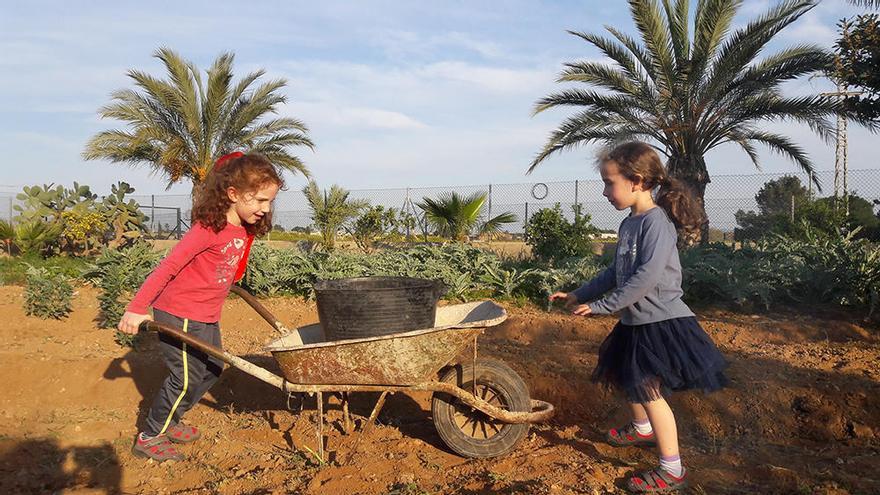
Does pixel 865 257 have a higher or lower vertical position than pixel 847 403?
higher

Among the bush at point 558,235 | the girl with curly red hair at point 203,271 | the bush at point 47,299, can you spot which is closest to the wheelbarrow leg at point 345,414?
the girl with curly red hair at point 203,271

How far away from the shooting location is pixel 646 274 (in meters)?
2.82

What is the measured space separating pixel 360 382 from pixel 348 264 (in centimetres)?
501

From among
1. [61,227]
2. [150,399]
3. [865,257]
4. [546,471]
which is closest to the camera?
[546,471]

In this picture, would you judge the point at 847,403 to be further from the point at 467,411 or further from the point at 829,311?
the point at 829,311

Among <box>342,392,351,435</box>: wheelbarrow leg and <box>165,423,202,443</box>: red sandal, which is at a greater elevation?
<box>342,392,351,435</box>: wheelbarrow leg

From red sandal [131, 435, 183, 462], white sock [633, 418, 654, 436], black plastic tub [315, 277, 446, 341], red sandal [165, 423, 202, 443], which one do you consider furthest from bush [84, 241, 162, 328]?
white sock [633, 418, 654, 436]

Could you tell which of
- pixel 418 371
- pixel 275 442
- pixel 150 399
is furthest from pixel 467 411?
pixel 150 399

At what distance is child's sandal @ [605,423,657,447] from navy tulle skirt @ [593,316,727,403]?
0.45 meters

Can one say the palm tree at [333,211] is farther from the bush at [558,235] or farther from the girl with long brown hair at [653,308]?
the girl with long brown hair at [653,308]

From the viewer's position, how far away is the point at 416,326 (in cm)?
340

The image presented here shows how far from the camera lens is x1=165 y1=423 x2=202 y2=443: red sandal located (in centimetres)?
360

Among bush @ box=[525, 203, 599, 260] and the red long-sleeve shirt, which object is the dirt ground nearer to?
the red long-sleeve shirt

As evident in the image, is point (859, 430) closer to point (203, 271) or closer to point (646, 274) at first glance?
point (646, 274)
